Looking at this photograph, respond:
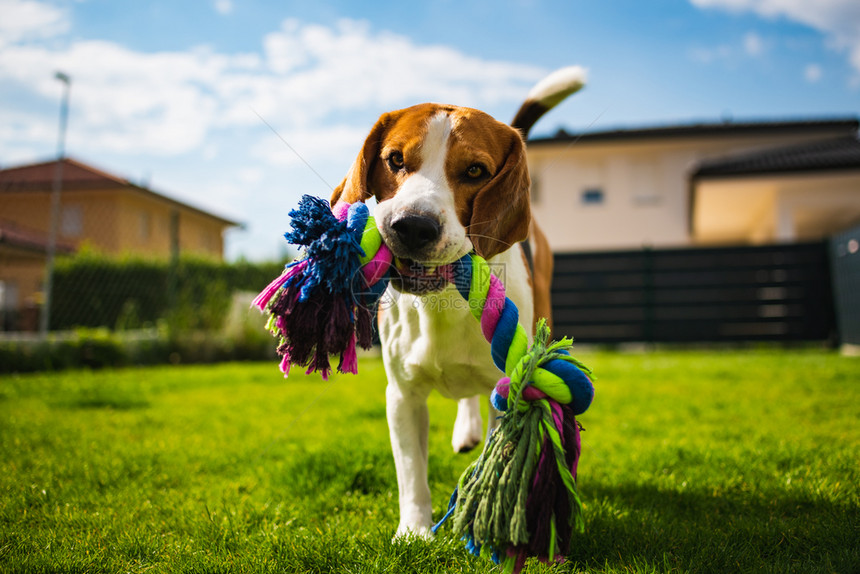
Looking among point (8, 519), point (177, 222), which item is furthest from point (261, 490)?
point (177, 222)

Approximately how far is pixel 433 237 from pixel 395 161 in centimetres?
48

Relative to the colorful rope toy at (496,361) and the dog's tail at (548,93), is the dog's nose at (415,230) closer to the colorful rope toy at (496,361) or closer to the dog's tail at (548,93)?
the colorful rope toy at (496,361)

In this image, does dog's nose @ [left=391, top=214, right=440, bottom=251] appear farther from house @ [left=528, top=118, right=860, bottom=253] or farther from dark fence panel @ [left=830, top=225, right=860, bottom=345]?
house @ [left=528, top=118, right=860, bottom=253]

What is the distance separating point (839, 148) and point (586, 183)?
7278mm

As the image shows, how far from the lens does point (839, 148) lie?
1373cm

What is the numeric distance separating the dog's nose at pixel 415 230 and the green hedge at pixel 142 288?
9.74 metres

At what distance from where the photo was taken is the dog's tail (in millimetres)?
3646

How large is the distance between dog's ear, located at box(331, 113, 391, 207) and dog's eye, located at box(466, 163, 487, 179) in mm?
408

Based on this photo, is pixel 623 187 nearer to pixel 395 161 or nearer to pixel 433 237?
pixel 395 161

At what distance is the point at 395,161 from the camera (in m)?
2.29

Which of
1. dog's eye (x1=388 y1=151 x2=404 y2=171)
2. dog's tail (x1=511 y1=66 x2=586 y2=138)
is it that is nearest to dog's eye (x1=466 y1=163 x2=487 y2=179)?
dog's eye (x1=388 y1=151 x2=404 y2=171)

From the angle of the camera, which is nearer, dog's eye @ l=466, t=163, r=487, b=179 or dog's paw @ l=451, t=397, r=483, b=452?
dog's eye @ l=466, t=163, r=487, b=179

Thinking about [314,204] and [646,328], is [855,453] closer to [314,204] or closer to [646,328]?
[314,204]

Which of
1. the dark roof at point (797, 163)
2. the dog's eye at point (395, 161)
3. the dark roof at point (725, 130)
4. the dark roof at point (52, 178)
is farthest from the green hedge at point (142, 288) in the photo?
the dark roof at point (725, 130)
